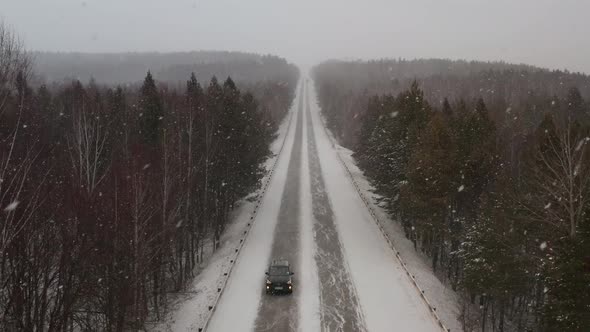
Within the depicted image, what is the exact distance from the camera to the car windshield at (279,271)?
28.9 metres

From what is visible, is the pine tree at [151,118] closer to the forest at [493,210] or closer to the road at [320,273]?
the road at [320,273]

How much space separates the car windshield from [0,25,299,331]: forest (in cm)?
626

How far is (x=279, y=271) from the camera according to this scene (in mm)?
29156

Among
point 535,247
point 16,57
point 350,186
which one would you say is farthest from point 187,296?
point 350,186

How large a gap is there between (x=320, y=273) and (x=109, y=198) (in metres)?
15.2

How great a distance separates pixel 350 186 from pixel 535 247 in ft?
103

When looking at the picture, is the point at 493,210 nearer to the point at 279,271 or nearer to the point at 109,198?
the point at 279,271

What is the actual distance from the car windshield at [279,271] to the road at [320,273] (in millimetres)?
1271

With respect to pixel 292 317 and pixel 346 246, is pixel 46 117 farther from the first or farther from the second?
pixel 292 317

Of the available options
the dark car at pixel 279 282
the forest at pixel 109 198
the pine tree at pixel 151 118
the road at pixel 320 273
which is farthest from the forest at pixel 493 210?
the pine tree at pixel 151 118

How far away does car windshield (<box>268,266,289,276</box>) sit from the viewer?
28875mm

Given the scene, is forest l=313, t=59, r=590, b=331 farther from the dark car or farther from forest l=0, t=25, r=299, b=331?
forest l=0, t=25, r=299, b=331

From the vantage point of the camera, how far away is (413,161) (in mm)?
35031

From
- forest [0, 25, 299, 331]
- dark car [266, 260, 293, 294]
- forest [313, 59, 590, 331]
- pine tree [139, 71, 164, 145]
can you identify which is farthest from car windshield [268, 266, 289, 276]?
pine tree [139, 71, 164, 145]
